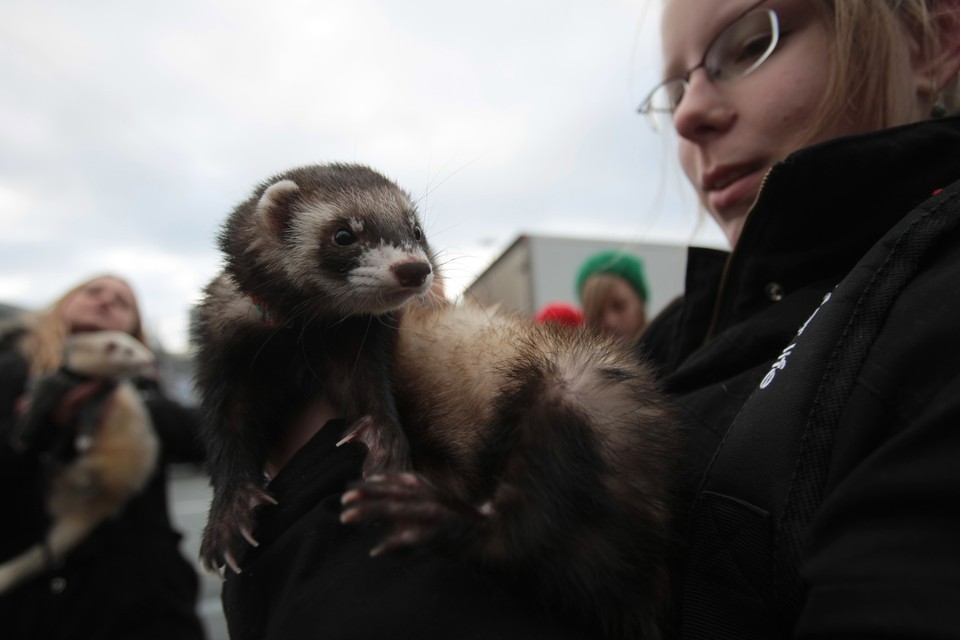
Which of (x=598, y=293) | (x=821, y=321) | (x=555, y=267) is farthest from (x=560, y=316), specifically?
(x=555, y=267)

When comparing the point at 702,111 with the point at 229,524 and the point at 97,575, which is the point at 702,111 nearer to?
the point at 229,524

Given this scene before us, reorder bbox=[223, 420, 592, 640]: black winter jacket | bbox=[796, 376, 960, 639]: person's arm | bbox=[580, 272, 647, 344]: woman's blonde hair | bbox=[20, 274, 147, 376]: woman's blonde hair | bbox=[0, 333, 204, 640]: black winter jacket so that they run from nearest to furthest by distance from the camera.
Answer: bbox=[796, 376, 960, 639]: person's arm → bbox=[223, 420, 592, 640]: black winter jacket → bbox=[0, 333, 204, 640]: black winter jacket → bbox=[20, 274, 147, 376]: woman's blonde hair → bbox=[580, 272, 647, 344]: woman's blonde hair

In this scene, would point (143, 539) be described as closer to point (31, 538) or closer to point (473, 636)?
point (31, 538)

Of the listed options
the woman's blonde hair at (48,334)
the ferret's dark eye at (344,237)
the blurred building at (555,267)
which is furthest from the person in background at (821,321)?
the blurred building at (555,267)

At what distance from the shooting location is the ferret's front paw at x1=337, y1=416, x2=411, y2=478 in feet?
2.70

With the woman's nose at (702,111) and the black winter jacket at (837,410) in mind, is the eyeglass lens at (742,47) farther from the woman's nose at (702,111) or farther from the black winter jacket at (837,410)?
the black winter jacket at (837,410)

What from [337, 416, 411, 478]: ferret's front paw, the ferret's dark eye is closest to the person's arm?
[337, 416, 411, 478]: ferret's front paw

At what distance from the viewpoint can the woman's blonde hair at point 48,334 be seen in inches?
82.7

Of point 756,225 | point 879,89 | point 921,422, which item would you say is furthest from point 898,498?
point 879,89

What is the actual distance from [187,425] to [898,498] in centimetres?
253

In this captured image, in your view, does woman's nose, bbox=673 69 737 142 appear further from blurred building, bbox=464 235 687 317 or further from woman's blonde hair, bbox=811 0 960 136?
blurred building, bbox=464 235 687 317

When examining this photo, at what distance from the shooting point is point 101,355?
2207 mm

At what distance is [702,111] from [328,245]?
2.36ft

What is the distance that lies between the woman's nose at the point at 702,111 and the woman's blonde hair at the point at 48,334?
2.23m
